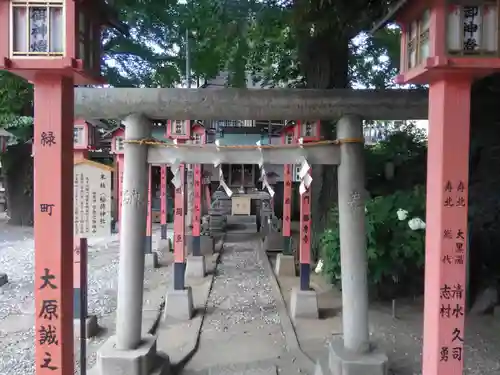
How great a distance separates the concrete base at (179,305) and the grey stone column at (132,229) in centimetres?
294

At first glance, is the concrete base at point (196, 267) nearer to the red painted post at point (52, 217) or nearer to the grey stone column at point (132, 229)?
the grey stone column at point (132, 229)

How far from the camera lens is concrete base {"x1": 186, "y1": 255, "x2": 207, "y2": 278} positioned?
11.4 metres

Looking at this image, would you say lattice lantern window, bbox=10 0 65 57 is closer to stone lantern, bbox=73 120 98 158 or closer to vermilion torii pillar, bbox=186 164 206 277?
stone lantern, bbox=73 120 98 158

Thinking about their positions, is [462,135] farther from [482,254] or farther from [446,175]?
[482,254]

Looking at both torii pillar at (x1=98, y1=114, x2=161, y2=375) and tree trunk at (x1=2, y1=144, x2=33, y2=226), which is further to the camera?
tree trunk at (x1=2, y1=144, x2=33, y2=226)

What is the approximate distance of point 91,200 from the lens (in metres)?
4.76

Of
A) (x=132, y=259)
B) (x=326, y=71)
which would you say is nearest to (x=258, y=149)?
(x=132, y=259)

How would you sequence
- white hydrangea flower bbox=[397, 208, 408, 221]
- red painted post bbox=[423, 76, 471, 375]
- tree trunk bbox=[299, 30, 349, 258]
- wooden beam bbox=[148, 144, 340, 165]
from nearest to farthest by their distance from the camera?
red painted post bbox=[423, 76, 471, 375], wooden beam bbox=[148, 144, 340, 165], white hydrangea flower bbox=[397, 208, 408, 221], tree trunk bbox=[299, 30, 349, 258]

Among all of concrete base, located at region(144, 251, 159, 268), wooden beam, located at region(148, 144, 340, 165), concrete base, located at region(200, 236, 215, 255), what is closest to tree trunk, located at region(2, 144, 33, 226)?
concrete base, located at region(200, 236, 215, 255)

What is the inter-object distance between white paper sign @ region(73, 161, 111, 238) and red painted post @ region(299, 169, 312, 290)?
4469 millimetres

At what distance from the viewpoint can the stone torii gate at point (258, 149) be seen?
5.13 metres

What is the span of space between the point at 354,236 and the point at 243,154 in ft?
5.38

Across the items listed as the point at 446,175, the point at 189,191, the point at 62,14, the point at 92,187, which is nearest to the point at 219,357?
the point at 92,187

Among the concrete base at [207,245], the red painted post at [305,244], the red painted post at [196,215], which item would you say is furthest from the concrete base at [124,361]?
the concrete base at [207,245]
